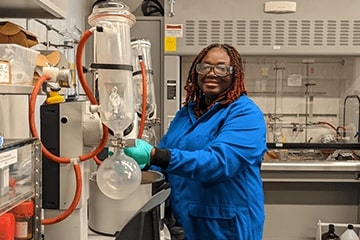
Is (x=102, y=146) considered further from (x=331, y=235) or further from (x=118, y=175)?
(x=331, y=235)

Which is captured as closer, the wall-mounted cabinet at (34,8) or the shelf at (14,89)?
the shelf at (14,89)

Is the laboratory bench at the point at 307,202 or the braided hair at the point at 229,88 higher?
the braided hair at the point at 229,88

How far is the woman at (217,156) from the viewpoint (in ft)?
5.46

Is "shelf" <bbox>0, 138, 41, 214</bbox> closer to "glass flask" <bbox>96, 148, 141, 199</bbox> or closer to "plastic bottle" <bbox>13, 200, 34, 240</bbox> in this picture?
"plastic bottle" <bbox>13, 200, 34, 240</bbox>

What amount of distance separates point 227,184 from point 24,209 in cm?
96

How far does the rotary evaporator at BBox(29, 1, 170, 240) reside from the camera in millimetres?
1129

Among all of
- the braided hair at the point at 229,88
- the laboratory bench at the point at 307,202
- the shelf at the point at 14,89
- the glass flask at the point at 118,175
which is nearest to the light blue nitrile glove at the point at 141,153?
the glass flask at the point at 118,175

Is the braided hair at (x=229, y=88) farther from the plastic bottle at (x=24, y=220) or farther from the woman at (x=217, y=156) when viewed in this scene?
the plastic bottle at (x=24, y=220)

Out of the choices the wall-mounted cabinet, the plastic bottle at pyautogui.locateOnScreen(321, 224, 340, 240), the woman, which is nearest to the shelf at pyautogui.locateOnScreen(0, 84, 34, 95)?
the wall-mounted cabinet

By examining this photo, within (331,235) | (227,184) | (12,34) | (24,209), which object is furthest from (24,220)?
(331,235)

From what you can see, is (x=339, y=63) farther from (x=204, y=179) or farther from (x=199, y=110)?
(x=204, y=179)

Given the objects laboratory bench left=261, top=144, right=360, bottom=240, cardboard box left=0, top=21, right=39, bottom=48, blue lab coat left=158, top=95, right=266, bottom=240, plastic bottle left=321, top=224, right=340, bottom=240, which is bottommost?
plastic bottle left=321, top=224, right=340, bottom=240

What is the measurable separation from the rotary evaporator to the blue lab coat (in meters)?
0.38

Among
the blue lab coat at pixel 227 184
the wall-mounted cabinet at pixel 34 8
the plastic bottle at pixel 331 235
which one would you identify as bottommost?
the plastic bottle at pixel 331 235
